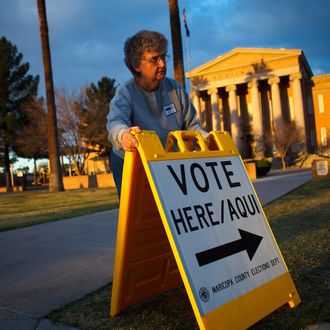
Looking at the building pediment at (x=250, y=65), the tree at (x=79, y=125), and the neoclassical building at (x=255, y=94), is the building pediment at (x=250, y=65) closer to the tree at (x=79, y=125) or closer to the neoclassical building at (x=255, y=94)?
the neoclassical building at (x=255, y=94)

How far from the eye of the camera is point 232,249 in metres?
2.27

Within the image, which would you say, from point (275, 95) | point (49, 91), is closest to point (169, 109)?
point (49, 91)

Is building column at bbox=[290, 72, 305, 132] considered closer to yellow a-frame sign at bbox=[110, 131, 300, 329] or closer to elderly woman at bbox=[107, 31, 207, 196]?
elderly woman at bbox=[107, 31, 207, 196]

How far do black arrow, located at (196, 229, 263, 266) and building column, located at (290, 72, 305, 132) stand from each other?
45.3m

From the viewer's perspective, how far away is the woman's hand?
7.32 ft

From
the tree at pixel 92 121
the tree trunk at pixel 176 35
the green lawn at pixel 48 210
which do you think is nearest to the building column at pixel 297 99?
the tree at pixel 92 121

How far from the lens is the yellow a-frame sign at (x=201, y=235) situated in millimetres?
2021

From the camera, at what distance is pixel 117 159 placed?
2.83 metres

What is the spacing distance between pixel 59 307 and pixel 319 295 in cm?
183

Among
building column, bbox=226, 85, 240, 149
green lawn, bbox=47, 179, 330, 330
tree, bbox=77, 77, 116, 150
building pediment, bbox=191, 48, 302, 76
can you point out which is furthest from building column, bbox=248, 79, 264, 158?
green lawn, bbox=47, 179, 330, 330

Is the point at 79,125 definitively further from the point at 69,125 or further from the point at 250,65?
the point at 250,65

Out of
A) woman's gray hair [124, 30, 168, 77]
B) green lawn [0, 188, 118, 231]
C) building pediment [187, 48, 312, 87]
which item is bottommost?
green lawn [0, 188, 118, 231]

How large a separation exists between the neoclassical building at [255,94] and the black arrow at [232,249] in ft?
136

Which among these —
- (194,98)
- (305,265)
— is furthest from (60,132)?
(305,265)
